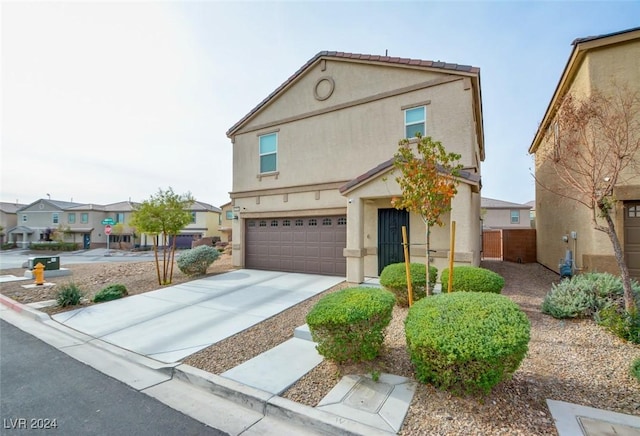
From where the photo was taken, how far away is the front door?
9633mm

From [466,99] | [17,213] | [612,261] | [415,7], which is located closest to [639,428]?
[612,261]

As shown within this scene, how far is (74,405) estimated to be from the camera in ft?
12.0

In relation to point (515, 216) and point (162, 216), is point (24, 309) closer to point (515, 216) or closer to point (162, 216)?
point (162, 216)

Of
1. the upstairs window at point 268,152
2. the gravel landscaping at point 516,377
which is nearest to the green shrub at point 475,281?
the gravel landscaping at point 516,377

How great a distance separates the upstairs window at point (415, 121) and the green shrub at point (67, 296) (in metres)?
10.9

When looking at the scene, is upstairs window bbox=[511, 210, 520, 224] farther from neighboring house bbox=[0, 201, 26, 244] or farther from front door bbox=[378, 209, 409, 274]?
neighboring house bbox=[0, 201, 26, 244]

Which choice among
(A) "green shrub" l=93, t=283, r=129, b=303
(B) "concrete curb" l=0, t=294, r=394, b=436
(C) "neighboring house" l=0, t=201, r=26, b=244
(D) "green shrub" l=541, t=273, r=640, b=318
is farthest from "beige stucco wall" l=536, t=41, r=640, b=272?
(C) "neighboring house" l=0, t=201, r=26, b=244

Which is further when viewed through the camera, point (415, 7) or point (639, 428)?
point (415, 7)

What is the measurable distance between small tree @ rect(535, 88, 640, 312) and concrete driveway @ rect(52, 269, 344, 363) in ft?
21.1

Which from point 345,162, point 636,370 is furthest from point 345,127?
point 636,370

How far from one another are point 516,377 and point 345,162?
28.1 ft

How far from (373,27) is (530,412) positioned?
10.1 metres

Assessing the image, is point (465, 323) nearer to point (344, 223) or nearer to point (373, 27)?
point (344, 223)

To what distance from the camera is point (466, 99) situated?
8961mm
